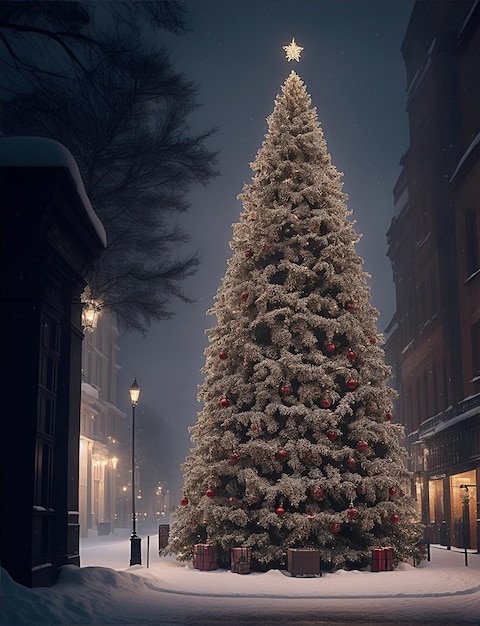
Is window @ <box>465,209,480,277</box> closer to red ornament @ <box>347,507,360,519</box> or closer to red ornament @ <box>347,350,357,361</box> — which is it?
red ornament @ <box>347,350,357,361</box>

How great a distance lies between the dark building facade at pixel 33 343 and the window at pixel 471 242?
82.1ft

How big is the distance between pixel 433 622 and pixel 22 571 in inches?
238

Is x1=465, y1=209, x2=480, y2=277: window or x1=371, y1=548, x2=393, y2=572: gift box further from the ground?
x1=465, y1=209, x2=480, y2=277: window

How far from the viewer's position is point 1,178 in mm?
15117

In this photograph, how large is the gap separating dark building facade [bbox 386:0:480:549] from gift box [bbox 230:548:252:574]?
1495cm

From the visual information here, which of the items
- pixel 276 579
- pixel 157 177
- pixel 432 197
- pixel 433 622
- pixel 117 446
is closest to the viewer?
pixel 433 622

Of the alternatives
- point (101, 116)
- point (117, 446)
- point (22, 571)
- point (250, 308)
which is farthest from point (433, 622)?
point (117, 446)

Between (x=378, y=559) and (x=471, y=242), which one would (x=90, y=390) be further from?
(x=378, y=559)

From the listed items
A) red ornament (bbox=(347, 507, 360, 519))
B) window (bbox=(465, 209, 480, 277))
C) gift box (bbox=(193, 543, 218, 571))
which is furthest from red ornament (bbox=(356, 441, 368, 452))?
window (bbox=(465, 209, 480, 277))

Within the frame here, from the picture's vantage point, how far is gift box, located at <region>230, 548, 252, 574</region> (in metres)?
22.9

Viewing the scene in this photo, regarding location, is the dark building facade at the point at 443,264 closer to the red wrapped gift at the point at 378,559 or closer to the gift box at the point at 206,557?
the red wrapped gift at the point at 378,559

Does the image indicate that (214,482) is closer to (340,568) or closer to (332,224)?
(340,568)

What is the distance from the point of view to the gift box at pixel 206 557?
23.7 m

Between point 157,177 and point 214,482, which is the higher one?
point 157,177
